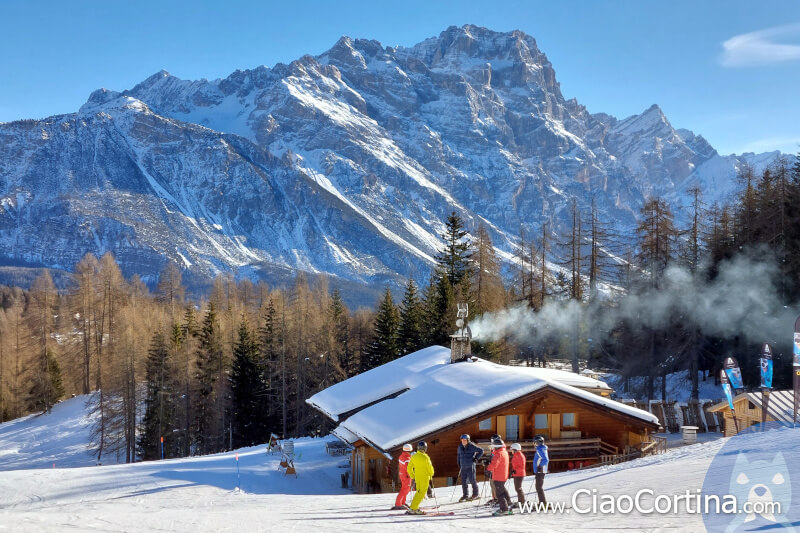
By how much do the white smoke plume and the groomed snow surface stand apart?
61.3 feet

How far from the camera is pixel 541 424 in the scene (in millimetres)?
23922

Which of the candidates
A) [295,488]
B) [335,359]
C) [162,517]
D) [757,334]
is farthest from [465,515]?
[335,359]

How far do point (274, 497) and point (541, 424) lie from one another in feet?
33.4

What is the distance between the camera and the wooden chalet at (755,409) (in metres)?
23.6

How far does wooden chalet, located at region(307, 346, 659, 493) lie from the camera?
22094mm

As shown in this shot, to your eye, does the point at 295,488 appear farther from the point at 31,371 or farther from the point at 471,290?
the point at 31,371

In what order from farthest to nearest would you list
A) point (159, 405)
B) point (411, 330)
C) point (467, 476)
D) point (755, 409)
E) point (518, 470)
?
point (411, 330) < point (159, 405) < point (755, 409) < point (467, 476) < point (518, 470)

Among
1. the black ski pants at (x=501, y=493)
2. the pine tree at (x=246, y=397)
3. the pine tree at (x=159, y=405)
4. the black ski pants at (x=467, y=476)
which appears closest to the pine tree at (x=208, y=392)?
the pine tree at (x=246, y=397)

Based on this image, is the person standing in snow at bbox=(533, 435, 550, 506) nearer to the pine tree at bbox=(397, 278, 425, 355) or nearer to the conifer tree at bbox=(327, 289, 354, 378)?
the pine tree at bbox=(397, 278, 425, 355)

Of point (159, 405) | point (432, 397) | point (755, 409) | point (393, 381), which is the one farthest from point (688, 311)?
point (159, 405)

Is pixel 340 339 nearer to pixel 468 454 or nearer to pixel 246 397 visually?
pixel 246 397

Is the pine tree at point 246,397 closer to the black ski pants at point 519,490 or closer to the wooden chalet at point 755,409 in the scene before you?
the wooden chalet at point 755,409

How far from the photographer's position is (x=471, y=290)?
51156mm

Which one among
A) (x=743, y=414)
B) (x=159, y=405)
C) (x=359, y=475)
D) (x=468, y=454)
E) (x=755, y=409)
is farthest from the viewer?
(x=159, y=405)
